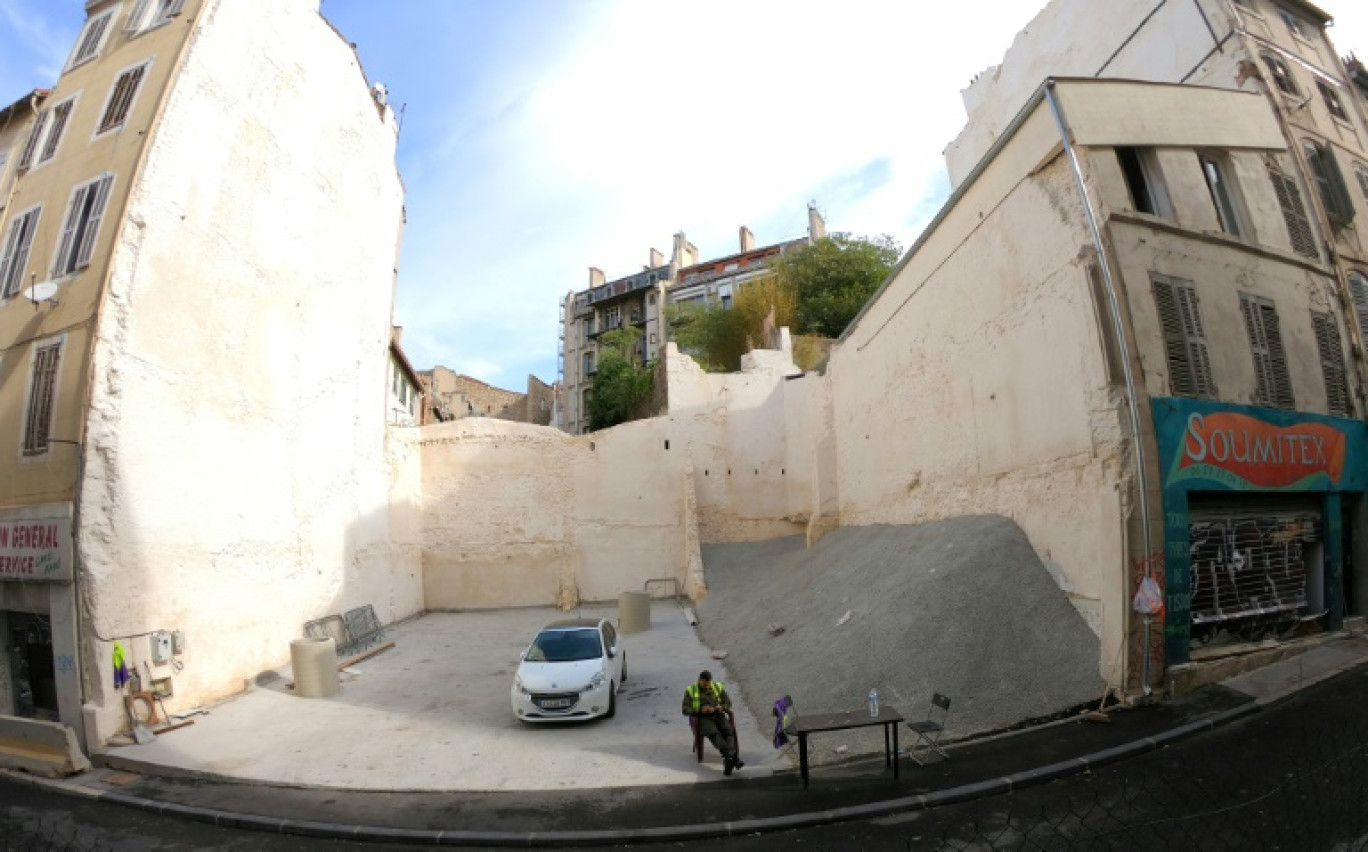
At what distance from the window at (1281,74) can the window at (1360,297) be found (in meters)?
4.53

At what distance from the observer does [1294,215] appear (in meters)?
13.2

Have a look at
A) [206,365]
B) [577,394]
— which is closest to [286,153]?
[206,365]

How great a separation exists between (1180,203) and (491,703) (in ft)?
Result: 49.2

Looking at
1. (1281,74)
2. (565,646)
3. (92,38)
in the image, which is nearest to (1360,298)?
(1281,74)

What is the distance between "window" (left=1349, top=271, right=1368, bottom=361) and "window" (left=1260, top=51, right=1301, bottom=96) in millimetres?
4533

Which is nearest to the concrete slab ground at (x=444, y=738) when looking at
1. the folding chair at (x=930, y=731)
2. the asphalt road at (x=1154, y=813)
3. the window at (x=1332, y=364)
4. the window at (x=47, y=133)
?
the asphalt road at (x=1154, y=813)

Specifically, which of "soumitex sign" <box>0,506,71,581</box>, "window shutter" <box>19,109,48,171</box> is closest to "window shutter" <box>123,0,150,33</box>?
"window shutter" <box>19,109,48,171</box>

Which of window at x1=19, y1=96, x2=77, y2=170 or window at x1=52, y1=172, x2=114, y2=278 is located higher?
window at x1=19, y1=96, x2=77, y2=170

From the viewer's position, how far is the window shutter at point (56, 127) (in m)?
15.0

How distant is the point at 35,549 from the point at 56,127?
1039cm

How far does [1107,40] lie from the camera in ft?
60.0

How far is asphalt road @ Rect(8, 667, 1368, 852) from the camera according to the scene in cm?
529

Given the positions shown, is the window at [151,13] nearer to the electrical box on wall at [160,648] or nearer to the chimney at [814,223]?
the electrical box on wall at [160,648]

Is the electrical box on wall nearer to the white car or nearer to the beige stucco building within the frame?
the beige stucco building
